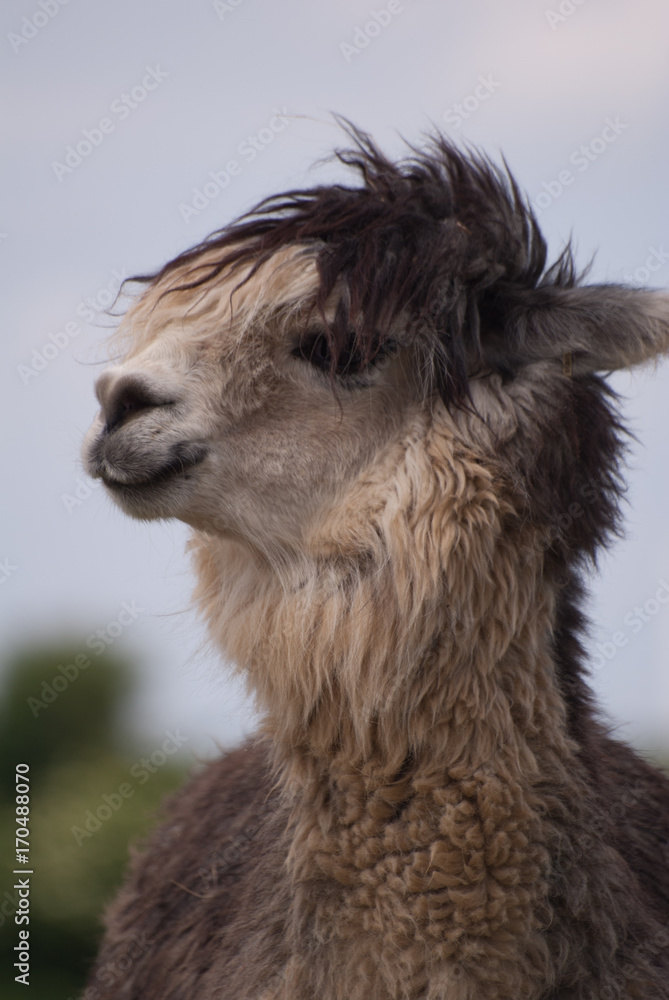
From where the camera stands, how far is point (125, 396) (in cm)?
240

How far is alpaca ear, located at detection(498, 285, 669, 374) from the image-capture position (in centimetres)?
248

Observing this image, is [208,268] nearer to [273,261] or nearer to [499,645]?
[273,261]

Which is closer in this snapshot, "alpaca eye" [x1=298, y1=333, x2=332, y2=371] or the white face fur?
the white face fur

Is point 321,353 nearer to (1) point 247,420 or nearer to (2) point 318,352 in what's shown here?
(2) point 318,352

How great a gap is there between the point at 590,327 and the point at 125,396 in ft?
3.81

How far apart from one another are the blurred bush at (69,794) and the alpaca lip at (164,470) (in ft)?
7.64

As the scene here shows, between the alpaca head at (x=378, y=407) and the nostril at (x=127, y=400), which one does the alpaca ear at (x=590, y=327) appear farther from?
the nostril at (x=127, y=400)

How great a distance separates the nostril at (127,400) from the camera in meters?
2.38


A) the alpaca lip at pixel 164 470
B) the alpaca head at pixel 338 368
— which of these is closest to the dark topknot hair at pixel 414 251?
the alpaca head at pixel 338 368

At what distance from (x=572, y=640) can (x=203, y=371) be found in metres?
1.17

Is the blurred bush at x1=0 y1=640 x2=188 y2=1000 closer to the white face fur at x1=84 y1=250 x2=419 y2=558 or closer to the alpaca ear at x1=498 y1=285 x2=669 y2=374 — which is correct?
the white face fur at x1=84 y1=250 x2=419 y2=558

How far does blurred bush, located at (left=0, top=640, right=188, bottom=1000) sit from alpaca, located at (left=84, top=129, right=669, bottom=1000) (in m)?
2.13

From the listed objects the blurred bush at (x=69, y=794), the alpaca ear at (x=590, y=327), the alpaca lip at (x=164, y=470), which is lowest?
the blurred bush at (x=69, y=794)


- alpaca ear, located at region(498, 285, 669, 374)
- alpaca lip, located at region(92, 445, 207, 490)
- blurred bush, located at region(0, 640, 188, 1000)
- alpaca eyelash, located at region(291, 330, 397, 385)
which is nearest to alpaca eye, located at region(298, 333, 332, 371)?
alpaca eyelash, located at region(291, 330, 397, 385)
